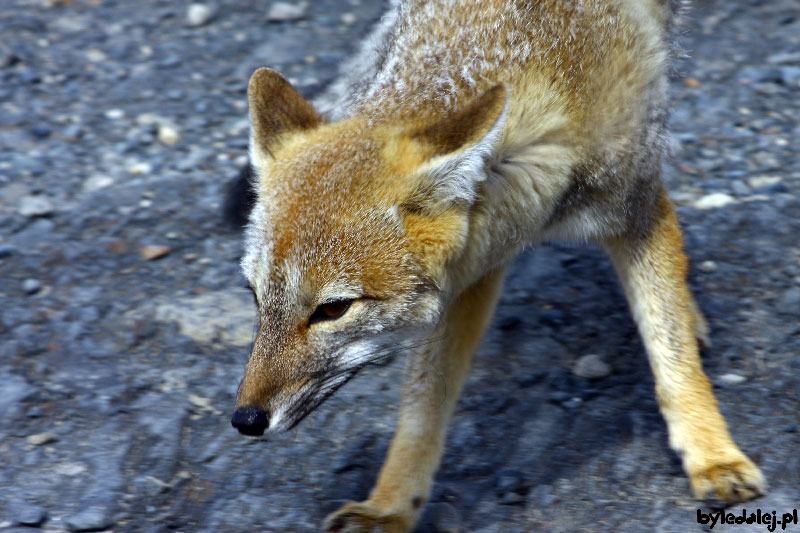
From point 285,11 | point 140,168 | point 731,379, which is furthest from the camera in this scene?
point 285,11

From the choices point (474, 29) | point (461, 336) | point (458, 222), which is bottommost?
point (461, 336)

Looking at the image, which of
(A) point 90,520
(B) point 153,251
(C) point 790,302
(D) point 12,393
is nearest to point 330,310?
(A) point 90,520

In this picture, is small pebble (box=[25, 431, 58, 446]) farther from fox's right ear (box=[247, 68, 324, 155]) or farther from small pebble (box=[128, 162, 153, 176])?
small pebble (box=[128, 162, 153, 176])

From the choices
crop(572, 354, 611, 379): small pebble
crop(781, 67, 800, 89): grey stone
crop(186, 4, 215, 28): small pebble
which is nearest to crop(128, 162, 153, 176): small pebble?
crop(186, 4, 215, 28): small pebble

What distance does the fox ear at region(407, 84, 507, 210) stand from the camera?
290 centimetres

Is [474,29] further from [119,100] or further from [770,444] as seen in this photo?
[119,100]

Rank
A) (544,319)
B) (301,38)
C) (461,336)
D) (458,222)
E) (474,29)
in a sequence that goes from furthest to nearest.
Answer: (301,38) < (544,319) < (461,336) < (474,29) < (458,222)

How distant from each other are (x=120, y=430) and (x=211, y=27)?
184 inches

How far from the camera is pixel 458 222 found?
10.0 feet

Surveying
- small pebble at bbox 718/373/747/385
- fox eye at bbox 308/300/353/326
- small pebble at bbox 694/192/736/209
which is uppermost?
fox eye at bbox 308/300/353/326

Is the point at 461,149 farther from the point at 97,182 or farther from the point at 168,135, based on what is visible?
the point at 168,135

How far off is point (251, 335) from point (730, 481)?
2359mm

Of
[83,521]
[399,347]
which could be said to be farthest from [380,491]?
[83,521]

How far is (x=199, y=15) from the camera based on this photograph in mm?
7680
